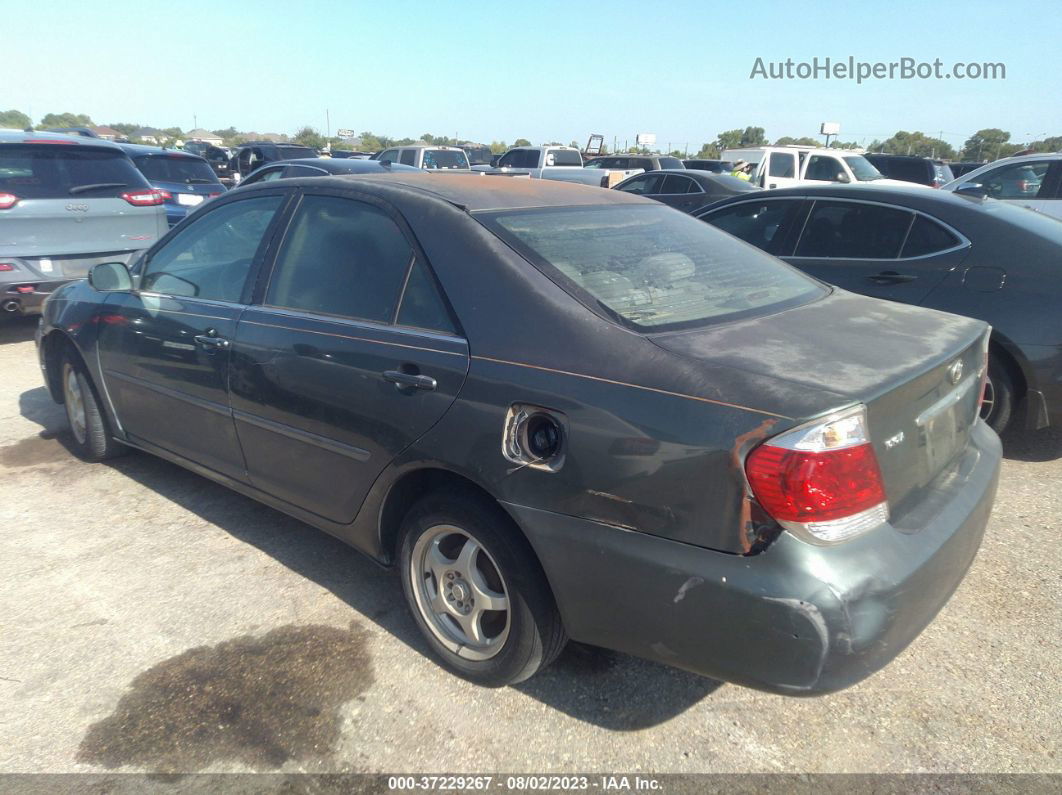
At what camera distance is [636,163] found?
70.1ft

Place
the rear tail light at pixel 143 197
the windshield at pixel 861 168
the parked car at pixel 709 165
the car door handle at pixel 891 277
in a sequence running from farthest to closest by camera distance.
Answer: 1. the parked car at pixel 709 165
2. the windshield at pixel 861 168
3. the rear tail light at pixel 143 197
4. the car door handle at pixel 891 277

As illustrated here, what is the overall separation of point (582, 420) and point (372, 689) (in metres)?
1.28

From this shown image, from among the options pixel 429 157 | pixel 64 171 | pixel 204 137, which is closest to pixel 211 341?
pixel 64 171

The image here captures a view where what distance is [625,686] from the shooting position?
276cm

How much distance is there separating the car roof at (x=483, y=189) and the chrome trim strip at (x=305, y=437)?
3.18 feet

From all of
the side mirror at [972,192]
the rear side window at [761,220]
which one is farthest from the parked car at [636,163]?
the rear side window at [761,220]

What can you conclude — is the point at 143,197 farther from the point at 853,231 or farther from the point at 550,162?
the point at 550,162

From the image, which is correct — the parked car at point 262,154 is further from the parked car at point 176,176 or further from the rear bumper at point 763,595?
the rear bumper at point 763,595

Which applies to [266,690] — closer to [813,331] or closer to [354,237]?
[354,237]

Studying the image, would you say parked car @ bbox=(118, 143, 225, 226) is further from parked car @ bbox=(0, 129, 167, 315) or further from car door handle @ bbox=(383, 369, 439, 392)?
car door handle @ bbox=(383, 369, 439, 392)

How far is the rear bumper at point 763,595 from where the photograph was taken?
199 cm

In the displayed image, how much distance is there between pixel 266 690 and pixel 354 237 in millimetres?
1686

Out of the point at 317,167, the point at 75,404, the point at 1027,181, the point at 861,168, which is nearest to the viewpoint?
the point at 75,404

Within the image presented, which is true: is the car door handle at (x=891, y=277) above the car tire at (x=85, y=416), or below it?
above
